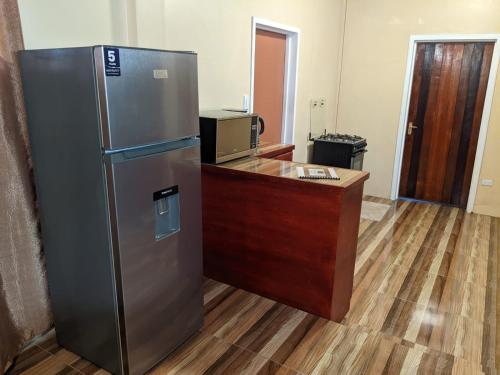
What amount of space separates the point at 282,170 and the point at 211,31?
1.31m

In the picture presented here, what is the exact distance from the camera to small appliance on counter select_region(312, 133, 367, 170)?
4.65m

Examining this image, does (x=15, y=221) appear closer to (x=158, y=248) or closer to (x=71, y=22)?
(x=158, y=248)

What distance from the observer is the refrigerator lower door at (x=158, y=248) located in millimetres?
1747

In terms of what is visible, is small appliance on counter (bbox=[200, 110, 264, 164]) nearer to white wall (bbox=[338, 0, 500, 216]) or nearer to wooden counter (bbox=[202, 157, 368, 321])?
wooden counter (bbox=[202, 157, 368, 321])

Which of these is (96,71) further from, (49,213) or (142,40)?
(142,40)

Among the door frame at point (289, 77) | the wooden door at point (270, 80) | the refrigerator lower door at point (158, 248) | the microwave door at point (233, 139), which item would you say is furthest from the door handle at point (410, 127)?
the refrigerator lower door at point (158, 248)

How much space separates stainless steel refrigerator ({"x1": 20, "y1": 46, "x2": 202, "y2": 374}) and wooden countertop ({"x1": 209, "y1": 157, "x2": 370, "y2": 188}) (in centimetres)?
59

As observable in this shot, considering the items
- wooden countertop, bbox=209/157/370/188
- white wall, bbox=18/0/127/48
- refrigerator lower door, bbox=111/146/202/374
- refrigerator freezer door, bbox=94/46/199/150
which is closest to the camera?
refrigerator freezer door, bbox=94/46/199/150

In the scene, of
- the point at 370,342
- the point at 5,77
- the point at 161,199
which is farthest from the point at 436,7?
the point at 5,77

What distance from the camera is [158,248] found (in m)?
1.92

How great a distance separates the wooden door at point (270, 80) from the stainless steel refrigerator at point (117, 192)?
2.05 m

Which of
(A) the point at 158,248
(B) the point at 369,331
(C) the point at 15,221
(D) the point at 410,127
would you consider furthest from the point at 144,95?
(D) the point at 410,127

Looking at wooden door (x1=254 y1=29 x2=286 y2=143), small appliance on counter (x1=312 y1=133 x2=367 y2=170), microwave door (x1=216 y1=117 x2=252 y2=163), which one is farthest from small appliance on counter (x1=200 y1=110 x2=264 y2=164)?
small appliance on counter (x1=312 y1=133 x2=367 y2=170)

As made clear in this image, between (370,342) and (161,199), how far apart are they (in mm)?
1517
